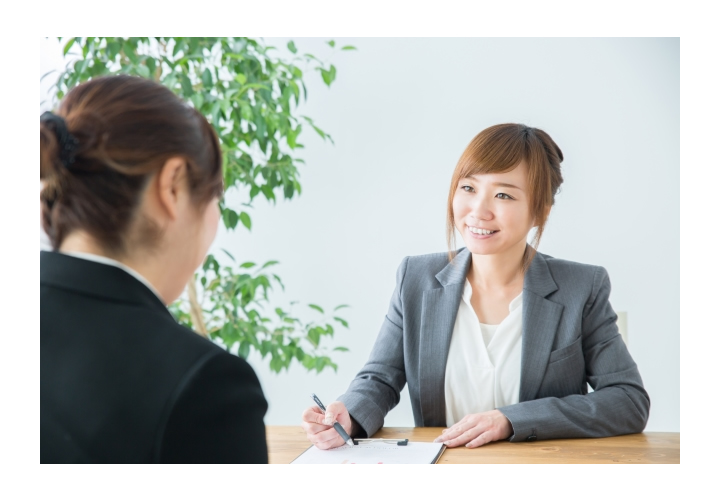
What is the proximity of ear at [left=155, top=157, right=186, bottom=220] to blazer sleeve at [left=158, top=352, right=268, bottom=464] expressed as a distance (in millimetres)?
215

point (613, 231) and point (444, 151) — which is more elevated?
point (444, 151)

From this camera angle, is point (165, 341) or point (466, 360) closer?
point (165, 341)

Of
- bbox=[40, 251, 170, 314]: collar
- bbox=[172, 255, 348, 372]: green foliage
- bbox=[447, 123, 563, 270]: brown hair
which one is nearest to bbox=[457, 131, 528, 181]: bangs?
bbox=[447, 123, 563, 270]: brown hair

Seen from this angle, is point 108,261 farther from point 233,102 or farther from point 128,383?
point 233,102

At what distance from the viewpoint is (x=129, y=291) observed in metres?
0.84

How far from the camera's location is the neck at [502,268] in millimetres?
1860

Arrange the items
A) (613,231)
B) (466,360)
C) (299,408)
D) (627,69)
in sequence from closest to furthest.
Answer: (466,360) → (627,69) → (613,231) → (299,408)

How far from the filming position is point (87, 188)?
2.81 feet

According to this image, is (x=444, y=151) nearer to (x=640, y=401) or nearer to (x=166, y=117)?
(x=640, y=401)

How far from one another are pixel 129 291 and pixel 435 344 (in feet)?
3.57

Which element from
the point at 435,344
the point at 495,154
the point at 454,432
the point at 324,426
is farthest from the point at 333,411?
the point at 495,154
